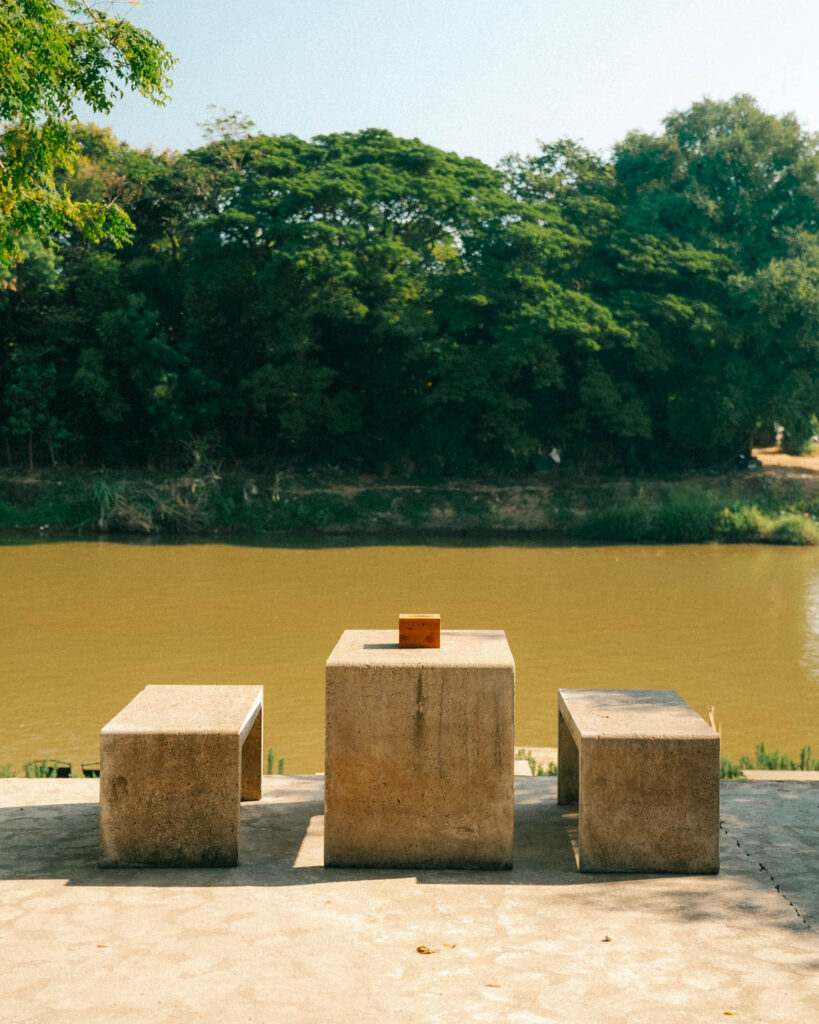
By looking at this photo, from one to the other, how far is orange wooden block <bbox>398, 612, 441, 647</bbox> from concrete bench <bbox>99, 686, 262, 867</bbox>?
853 mm

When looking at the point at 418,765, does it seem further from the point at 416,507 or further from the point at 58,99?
the point at 416,507

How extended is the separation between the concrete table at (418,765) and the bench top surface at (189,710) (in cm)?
50

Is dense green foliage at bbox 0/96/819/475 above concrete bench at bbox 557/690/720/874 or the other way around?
above

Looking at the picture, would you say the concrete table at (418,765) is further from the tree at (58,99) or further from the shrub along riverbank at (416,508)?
the shrub along riverbank at (416,508)

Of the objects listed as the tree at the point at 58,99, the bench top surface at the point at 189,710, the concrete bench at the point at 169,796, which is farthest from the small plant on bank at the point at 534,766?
the tree at the point at 58,99

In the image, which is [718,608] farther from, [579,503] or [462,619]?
[579,503]

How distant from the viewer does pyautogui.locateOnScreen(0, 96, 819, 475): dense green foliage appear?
31.5m

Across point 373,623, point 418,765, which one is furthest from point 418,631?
point 373,623

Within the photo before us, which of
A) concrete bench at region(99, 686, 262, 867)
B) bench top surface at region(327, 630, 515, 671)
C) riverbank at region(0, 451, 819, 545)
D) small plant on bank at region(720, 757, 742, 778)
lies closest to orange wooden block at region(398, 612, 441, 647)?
bench top surface at region(327, 630, 515, 671)

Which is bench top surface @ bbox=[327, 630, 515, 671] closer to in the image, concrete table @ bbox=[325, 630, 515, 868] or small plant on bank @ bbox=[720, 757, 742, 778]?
concrete table @ bbox=[325, 630, 515, 868]

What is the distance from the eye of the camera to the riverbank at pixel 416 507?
29.3 meters

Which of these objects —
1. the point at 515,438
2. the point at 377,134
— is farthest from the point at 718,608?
the point at 377,134

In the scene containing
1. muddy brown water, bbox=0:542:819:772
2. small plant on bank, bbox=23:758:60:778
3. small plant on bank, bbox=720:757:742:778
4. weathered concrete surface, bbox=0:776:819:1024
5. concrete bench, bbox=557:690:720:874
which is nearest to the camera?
weathered concrete surface, bbox=0:776:819:1024

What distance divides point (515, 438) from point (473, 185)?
25.9 feet
